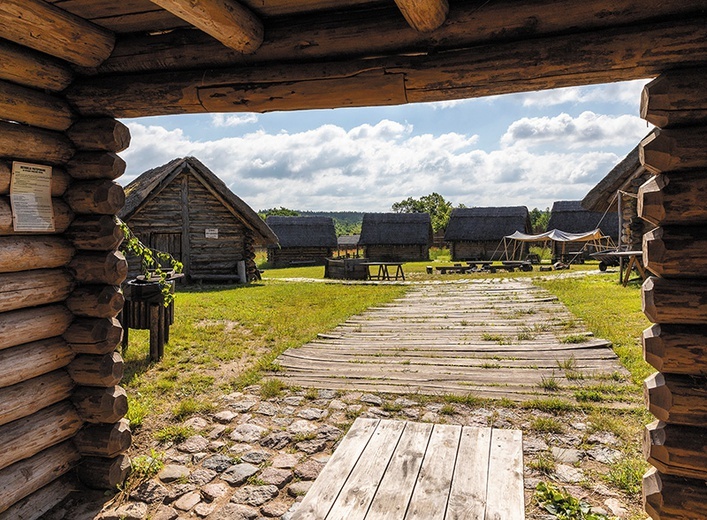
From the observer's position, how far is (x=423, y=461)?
2.68 m

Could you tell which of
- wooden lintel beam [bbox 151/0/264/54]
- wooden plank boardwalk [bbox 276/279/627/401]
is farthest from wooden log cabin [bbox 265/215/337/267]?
wooden lintel beam [bbox 151/0/264/54]

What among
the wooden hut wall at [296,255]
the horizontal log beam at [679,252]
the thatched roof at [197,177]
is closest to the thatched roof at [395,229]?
the wooden hut wall at [296,255]

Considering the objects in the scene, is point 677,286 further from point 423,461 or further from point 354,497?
point 354,497

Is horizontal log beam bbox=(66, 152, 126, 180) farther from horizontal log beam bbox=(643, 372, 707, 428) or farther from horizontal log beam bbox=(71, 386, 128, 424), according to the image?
horizontal log beam bbox=(643, 372, 707, 428)

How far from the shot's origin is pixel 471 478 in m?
2.44

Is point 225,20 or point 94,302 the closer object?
point 225,20

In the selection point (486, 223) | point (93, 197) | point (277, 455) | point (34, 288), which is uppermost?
point (486, 223)

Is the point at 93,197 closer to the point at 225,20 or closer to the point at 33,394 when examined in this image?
the point at 33,394

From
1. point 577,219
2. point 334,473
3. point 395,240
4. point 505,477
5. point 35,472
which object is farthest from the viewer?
point 395,240

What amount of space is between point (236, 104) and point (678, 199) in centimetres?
291

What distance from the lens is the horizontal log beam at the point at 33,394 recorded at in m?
3.03

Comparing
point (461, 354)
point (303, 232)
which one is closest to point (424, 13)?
point (461, 354)

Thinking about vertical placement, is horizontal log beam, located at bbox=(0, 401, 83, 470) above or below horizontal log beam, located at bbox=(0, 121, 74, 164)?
below

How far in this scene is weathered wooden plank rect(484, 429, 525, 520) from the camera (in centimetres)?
213
